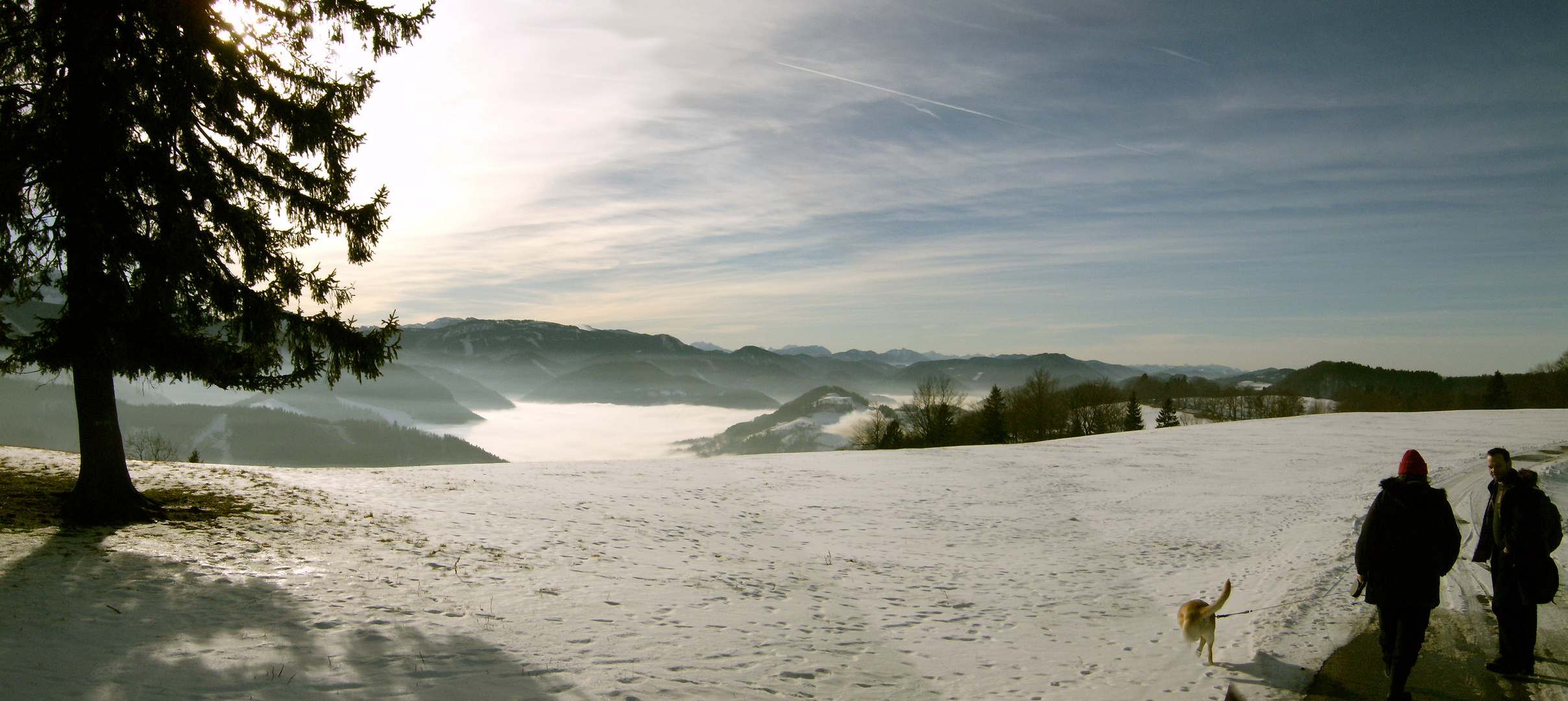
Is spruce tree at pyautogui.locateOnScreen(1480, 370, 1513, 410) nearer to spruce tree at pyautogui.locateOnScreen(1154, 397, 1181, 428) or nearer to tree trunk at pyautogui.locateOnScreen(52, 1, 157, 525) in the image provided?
spruce tree at pyautogui.locateOnScreen(1154, 397, 1181, 428)

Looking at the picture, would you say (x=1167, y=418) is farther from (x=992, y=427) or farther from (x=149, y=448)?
(x=149, y=448)

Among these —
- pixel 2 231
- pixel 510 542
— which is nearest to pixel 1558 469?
pixel 510 542

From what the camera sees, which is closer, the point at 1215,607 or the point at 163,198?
the point at 1215,607

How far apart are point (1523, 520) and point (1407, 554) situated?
76.8 inches

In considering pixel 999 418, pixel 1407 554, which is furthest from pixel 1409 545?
pixel 999 418

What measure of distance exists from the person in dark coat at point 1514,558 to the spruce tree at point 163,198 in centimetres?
1453

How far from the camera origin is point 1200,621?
7.25 meters

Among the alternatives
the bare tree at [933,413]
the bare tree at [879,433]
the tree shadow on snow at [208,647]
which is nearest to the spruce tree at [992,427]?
the bare tree at [933,413]

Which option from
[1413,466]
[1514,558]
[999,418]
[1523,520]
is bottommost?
[999,418]

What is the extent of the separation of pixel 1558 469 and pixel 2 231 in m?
42.6

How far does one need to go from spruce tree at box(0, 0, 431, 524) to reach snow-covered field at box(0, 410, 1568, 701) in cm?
253

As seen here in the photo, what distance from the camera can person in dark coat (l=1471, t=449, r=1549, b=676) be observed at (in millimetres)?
6590

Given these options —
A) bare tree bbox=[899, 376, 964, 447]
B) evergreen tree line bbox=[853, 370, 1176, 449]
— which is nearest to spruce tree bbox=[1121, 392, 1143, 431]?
evergreen tree line bbox=[853, 370, 1176, 449]

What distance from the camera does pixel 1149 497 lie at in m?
19.4
